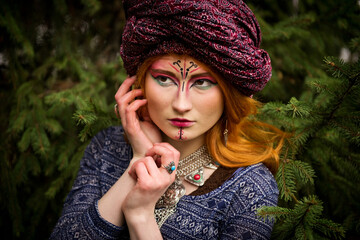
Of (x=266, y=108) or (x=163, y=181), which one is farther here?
(x=266, y=108)

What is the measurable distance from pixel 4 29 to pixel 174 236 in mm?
1911

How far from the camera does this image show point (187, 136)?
127 cm

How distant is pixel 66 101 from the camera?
→ 1.96 m

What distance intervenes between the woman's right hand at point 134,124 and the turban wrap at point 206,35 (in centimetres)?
23

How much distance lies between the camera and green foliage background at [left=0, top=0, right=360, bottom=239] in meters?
1.57

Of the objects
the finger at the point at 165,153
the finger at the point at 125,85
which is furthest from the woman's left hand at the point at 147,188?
the finger at the point at 125,85

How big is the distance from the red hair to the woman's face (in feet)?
0.17

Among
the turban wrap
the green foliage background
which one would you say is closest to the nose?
the turban wrap

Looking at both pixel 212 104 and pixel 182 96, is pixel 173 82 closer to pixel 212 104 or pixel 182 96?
pixel 182 96

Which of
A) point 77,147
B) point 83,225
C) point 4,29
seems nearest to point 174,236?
point 83,225

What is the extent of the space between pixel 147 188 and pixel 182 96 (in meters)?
0.41

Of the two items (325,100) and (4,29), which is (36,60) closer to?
(4,29)

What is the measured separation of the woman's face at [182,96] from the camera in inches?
47.3

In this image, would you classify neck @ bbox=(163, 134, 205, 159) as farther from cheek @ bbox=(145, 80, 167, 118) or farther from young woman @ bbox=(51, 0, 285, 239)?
cheek @ bbox=(145, 80, 167, 118)
